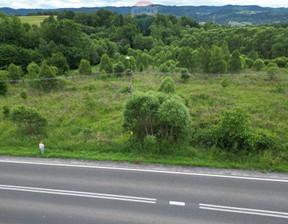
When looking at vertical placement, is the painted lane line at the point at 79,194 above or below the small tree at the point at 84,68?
below

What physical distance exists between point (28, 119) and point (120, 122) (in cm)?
773

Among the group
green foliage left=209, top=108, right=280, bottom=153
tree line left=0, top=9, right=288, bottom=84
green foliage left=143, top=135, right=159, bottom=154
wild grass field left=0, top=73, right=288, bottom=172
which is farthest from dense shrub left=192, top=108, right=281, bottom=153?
tree line left=0, top=9, right=288, bottom=84

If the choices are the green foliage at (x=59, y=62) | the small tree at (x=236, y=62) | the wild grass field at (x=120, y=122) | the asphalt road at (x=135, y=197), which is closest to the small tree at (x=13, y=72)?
the wild grass field at (x=120, y=122)

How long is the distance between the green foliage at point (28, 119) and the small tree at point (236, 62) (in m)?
34.0

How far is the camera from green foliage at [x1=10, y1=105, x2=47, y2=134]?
1727cm

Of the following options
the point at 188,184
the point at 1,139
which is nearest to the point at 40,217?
the point at 188,184

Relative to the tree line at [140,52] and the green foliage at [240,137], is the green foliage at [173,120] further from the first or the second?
the tree line at [140,52]

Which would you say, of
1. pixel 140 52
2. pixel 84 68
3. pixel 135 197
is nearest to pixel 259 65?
pixel 84 68

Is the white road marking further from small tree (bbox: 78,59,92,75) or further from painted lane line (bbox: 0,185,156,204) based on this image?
small tree (bbox: 78,59,92,75)

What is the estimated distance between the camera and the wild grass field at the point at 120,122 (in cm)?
1377

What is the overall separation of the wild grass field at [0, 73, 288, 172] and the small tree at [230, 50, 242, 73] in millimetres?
5624

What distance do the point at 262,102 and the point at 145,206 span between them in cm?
2004

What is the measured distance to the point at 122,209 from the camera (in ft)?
31.9

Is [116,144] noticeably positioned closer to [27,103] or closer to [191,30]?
[27,103]
